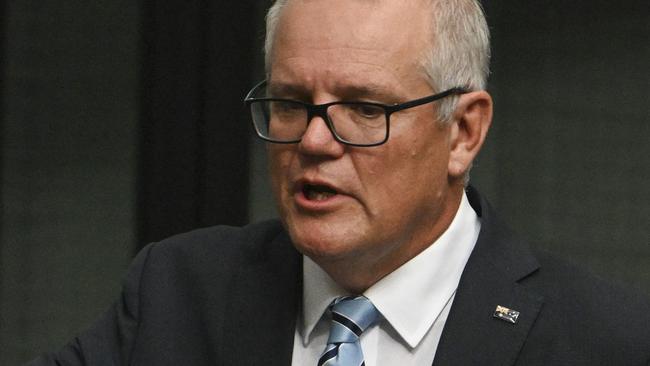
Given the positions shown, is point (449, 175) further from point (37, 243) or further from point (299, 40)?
point (37, 243)

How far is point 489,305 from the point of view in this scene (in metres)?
2.88

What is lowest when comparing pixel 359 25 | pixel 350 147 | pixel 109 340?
pixel 109 340

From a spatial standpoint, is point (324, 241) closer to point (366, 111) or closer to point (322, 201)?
point (322, 201)

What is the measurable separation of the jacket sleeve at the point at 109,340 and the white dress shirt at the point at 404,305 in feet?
1.18

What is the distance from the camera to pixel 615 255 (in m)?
4.66

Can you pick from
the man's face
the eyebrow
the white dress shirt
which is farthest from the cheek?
the white dress shirt

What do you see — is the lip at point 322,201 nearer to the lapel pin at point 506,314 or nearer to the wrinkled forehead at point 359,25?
the wrinkled forehead at point 359,25

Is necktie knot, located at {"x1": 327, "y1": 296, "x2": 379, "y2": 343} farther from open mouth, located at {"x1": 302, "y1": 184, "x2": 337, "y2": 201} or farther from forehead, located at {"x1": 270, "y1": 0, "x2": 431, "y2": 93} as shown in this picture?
forehead, located at {"x1": 270, "y1": 0, "x2": 431, "y2": 93}

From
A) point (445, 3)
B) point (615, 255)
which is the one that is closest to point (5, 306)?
point (615, 255)

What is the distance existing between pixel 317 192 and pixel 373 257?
183 millimetres

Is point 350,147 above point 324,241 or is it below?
above

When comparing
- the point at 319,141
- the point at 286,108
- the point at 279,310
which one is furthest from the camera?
the point at 279,310

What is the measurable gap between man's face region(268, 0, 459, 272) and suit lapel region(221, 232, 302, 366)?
0.84 ft

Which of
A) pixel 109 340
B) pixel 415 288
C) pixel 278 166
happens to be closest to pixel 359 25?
pixel 278 166
